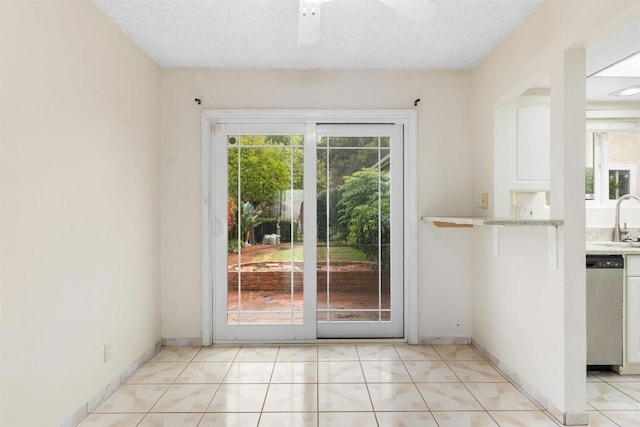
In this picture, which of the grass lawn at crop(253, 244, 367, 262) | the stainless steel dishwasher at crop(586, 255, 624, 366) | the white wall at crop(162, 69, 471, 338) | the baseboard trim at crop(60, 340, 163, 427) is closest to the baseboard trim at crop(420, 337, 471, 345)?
the white wall at crop(162, 69, 471, 338)

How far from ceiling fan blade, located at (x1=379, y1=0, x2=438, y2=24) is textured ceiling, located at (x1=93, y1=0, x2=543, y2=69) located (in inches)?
22.4

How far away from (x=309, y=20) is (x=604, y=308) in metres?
2.71

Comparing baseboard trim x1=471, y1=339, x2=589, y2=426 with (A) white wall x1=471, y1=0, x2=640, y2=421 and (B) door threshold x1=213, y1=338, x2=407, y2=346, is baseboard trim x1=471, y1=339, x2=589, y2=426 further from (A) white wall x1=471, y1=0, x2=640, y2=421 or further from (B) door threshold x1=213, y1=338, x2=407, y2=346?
(B) door threshold x1=213, y1=338, x2=407, y2=346

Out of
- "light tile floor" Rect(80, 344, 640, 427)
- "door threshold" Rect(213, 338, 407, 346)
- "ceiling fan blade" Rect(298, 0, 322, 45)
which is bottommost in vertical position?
"light tile floor" Rect(80, 344, 640, 427)

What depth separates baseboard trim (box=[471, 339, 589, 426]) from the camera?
2244 mm

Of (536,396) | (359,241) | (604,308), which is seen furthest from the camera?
(359,241)

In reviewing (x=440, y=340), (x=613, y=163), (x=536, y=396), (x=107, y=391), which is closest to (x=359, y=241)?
(x=440, y=340)

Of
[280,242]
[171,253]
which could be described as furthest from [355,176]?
[171,253]

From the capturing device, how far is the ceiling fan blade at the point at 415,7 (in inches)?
72.6

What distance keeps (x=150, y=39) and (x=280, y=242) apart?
1.89m

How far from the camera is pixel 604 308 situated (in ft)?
9.23

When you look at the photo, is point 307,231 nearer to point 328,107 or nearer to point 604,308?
point 328,107

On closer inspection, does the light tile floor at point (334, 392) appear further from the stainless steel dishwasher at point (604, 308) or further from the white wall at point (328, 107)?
the white wall at point (328, 107)

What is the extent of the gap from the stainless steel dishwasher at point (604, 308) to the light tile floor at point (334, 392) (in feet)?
0.64
